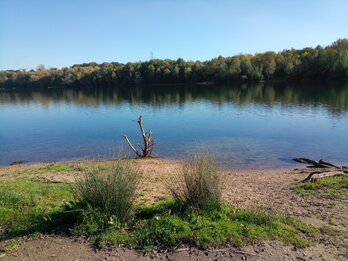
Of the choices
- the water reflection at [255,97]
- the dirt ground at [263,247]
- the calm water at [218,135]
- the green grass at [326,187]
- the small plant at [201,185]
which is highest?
the water reflection at [255,97]

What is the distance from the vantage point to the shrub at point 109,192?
5.42 meters

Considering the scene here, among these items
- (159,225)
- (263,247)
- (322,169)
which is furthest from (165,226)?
(322,169)

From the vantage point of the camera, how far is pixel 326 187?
9.26m

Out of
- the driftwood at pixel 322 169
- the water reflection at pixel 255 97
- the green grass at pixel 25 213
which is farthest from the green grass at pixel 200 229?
the water reflection at pixel 255 97

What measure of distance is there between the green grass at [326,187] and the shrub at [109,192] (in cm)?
651

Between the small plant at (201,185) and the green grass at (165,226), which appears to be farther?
the small plant at (201,185)

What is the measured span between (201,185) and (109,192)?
209cm

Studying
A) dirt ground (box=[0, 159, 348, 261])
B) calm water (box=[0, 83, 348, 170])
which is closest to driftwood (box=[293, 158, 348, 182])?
calm water (box=[0, 83, 348, 170])

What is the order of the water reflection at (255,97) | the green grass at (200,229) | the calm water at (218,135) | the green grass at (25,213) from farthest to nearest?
the water reflection at (255,97) < the calm water at (218,135) < the green grass at (25,213) < the green grass at (200,229)

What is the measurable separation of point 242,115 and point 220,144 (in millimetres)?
15445

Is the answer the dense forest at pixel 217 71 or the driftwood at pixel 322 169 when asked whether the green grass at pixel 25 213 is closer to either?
the driftwood at pixel 322 169

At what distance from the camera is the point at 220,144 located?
21.4 meters

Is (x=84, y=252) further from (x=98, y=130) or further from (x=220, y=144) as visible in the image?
(x=98, y=130)

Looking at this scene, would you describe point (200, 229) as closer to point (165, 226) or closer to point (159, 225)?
point (165, 226)
